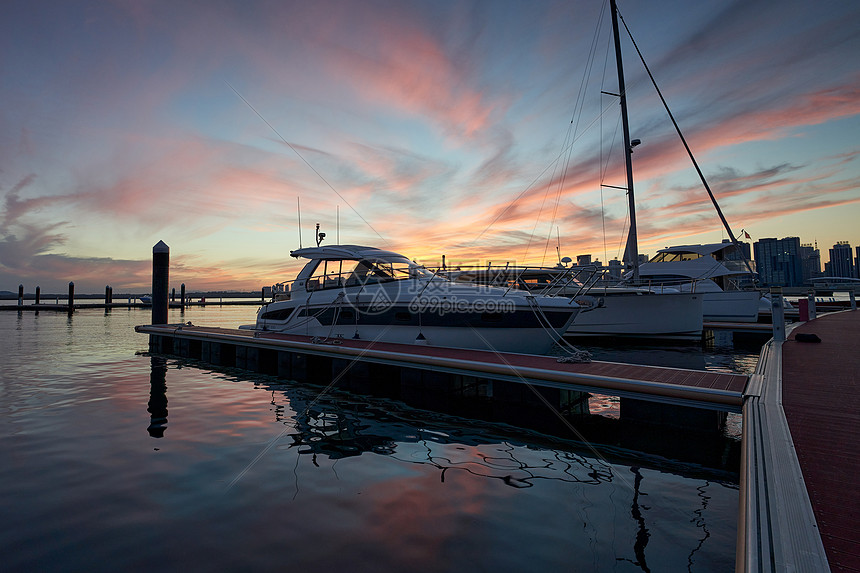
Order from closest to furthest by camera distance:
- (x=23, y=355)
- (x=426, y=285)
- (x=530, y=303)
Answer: (x=530, y=303)
(x=426, y=285)
(x=23, y=355)

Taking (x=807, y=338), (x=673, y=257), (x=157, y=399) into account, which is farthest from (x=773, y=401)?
(x=673, y=257)

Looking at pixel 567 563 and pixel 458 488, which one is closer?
pixel 567 563

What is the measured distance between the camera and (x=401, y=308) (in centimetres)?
1207

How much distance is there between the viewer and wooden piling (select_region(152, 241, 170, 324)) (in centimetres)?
1912

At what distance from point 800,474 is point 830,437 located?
52.3 inches

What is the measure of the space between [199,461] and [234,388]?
5.41 metres

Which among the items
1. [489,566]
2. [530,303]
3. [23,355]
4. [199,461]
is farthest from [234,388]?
[23,355]

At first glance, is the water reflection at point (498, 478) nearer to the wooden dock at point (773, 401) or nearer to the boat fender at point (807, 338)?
the wooden dock at point (773, 401)

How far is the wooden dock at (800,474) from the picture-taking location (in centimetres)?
228

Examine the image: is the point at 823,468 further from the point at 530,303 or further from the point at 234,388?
the point at 234,388

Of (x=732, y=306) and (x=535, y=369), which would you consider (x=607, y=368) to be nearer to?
(x=535, y=369)

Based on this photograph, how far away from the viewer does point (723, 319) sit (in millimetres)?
22625

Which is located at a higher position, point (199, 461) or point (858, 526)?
point (858, 526)

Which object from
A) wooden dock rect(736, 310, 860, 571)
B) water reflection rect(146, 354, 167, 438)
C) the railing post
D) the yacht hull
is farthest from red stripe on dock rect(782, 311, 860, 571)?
the yacht hull
